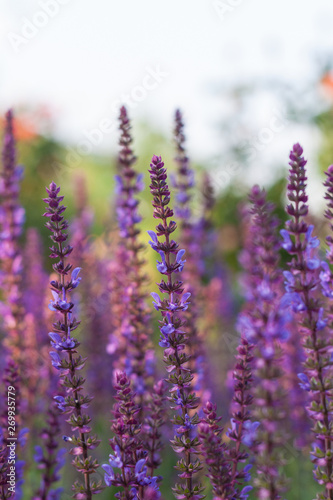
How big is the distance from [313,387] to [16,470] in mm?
1066

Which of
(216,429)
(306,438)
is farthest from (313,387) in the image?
(306,438)

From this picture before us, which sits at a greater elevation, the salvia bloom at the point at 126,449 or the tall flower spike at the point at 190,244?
the tall flower spike at the point at 190,244

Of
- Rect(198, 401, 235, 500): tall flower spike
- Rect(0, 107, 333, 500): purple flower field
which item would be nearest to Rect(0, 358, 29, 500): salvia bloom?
Rect(0, 107, 333, 500): purple flower field

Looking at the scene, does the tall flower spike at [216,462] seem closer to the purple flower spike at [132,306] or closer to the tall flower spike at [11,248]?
the purple flower spike at [132,306]

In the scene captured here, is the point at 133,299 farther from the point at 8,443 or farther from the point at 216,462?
the point at 216,462

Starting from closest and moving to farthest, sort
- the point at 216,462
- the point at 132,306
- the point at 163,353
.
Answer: the point at 216,462 → the point at 163,353 → the point at 132,306

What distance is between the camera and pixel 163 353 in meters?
1.75

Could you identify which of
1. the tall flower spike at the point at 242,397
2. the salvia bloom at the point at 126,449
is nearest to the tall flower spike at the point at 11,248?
A: the salvia bloom at the point at 126,449

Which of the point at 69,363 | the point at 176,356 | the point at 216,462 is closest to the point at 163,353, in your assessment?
the point at 176,356

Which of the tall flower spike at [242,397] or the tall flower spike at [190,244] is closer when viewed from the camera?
the tall flower spike at [242,397]

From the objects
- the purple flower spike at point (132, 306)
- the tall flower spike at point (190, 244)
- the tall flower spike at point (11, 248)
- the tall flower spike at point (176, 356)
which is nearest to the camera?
the tall flower spike at point (176, 356)

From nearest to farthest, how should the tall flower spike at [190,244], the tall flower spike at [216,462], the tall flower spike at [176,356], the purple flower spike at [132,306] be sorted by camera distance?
1. the tall flower spike at [216,462]
2. the tall flower spike at [176,356]
3. the purple flower spike at [132,306]
4. the tall flower spike at [190,244]

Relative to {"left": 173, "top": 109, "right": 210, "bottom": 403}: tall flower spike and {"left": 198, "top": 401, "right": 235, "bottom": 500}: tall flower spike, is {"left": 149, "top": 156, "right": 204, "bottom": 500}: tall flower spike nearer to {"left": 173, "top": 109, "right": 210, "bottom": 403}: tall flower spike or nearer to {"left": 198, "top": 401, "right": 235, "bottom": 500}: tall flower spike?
{"left": 198, "top": 401, "right": 235, "bottom": 500}: tall flower spike

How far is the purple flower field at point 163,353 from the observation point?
142 cm
